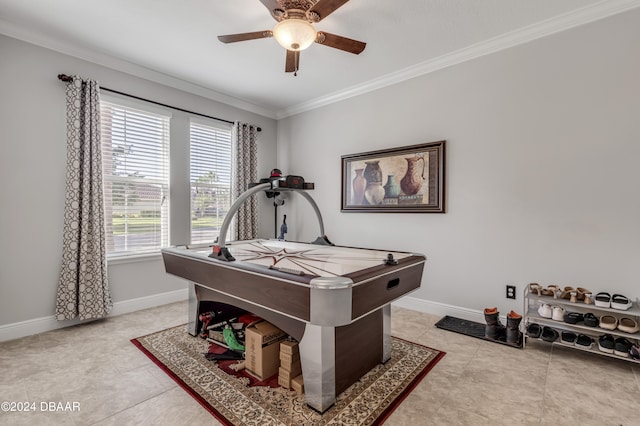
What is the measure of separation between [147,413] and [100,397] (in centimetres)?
41

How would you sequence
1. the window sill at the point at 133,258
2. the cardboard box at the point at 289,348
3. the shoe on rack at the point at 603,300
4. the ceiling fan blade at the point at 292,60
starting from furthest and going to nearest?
the window sill at the point at 133,258 → the ceiling fan blade at the point at 292,60 → the shoe on rack at the point at 603,300 → the cardboard box at the point at 289,348

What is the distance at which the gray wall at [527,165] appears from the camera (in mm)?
2359

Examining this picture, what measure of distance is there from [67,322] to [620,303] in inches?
188

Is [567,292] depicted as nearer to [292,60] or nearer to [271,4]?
[292,60]

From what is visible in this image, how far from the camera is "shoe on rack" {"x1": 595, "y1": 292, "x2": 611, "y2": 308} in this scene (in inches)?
86.7

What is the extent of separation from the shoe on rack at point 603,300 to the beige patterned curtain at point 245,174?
12.6ft

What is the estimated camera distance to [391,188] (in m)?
3.64

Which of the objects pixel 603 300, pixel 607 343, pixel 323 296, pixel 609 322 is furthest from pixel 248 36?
pixel 607 343

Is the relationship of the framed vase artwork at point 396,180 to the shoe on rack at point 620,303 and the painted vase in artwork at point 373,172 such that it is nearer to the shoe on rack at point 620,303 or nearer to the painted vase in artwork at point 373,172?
the painted vase in artwork at point 373,172

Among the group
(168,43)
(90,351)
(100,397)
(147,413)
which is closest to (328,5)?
(168,43)

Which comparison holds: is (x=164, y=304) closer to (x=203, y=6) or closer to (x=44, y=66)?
(x=44, y=66)

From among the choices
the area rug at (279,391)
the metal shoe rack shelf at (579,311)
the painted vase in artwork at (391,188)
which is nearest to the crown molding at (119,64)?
the painted vase in artwork at (391,188)

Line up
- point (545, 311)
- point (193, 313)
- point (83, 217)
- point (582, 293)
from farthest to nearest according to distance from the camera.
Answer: point (83, 217) < point (193, 313) < point (545, 311) < point (582, 293)

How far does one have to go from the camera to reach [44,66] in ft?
9.37
